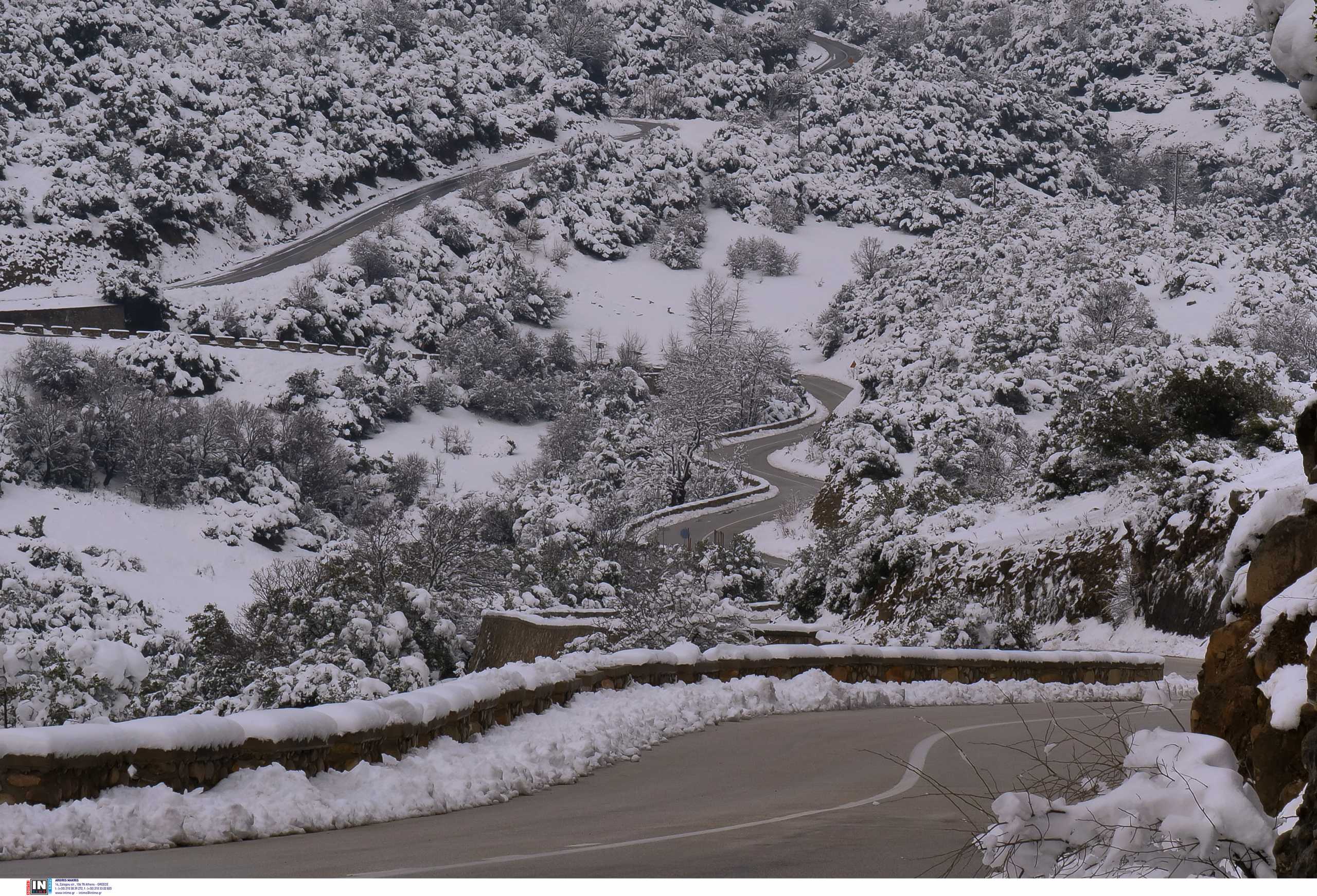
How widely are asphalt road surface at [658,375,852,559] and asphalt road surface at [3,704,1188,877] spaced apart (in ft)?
119

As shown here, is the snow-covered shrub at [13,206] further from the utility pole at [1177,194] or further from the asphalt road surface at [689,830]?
the utility pole at [1177,194]

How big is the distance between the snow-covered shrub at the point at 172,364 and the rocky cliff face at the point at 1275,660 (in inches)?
2163

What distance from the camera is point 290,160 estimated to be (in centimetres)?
9100

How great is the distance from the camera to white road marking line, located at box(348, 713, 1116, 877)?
5.80m

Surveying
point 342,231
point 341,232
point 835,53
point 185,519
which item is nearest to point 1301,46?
point 185,519

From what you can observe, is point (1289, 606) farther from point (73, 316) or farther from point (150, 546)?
point (73, 316)

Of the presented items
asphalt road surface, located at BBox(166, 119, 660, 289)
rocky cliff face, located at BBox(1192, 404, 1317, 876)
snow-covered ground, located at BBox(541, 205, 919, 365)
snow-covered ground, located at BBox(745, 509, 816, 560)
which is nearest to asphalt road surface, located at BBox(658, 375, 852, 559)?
snow-covered ground, located at BBox(745, 509, 816, 560)

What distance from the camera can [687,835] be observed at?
732 cm

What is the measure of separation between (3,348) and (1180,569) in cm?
4862

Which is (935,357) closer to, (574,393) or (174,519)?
(574,393)

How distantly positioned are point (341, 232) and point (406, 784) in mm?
82448

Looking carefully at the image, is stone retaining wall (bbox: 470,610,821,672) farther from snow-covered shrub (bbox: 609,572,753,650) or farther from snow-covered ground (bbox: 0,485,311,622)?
snow-covered ground (bbox: 0,485,311,622)

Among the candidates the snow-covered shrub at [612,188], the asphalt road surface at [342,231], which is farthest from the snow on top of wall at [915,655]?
the snow-covered shrub at [612,188]

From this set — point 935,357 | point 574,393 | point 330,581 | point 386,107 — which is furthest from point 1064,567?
point 386,107
